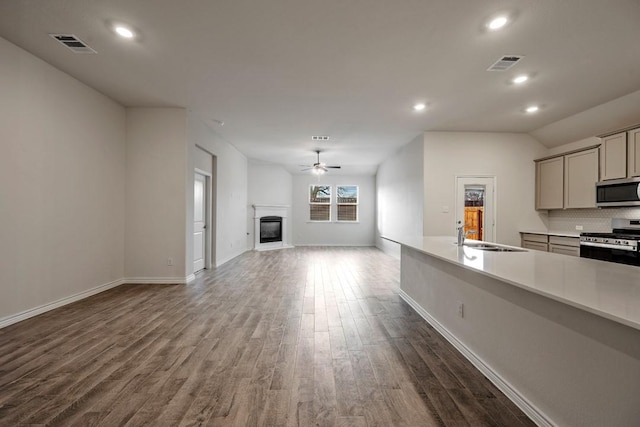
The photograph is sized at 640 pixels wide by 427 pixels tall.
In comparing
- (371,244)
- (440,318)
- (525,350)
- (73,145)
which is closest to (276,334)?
(440,318)

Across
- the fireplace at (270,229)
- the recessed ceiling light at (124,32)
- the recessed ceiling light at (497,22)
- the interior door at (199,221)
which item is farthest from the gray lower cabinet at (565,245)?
the fireplace at (270,229)

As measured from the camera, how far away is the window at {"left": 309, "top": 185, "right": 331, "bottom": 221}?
11953mm

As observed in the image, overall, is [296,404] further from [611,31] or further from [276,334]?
[611,31]

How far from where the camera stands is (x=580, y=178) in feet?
17.7

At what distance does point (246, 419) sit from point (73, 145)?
4.11 metres

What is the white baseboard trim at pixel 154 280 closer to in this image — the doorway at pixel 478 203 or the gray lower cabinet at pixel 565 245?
the doorway at pixel 478 203

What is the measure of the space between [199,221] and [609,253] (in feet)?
21.9

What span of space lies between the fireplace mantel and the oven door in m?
7.93

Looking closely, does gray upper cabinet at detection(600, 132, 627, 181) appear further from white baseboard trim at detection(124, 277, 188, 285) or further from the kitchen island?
white baseboard trim at detection(124, 277, 188, 285)

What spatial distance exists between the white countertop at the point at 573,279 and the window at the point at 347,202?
9.51 m

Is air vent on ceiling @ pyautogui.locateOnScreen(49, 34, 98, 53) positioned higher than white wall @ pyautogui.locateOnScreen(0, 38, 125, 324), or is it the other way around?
air vent on ceiling @ pyautogui.locateOnScreen(49, 34, 98, 53)

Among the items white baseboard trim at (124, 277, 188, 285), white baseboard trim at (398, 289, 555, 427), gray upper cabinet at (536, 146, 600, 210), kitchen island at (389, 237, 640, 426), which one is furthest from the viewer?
gray upper cabinet at (536, 146, 600, 210)

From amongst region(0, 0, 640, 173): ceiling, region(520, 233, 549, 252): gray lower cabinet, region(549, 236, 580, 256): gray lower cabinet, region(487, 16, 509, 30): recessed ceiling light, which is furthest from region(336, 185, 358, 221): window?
region(487, 16, 509, 30): recessed ceiling light

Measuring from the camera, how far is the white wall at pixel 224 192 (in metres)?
5.31
